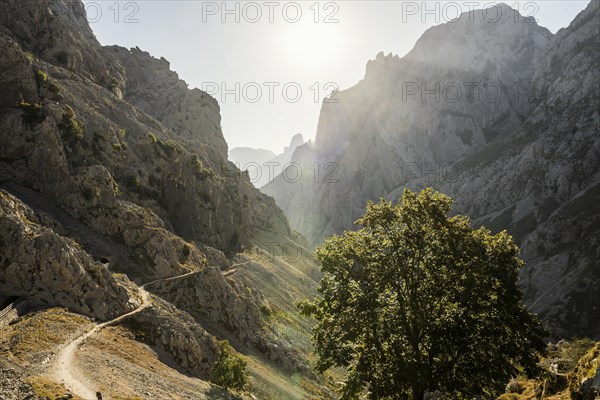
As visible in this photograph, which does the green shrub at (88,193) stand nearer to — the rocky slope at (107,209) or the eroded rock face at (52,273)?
the rocky slope at (107,209)

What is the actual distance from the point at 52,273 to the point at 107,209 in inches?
1228

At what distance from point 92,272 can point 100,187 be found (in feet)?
99.6

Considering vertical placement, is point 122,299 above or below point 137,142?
below

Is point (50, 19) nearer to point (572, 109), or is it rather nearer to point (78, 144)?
point (78, 144)

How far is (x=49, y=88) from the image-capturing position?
273 feet

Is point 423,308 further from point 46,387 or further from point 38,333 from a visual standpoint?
point 38,333

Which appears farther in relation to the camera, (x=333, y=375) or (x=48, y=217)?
(x=333, y=375)

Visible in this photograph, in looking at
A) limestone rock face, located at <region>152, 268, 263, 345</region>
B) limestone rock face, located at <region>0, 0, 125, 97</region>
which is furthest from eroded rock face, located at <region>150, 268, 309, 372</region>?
limestone rock face, located at <region>0, 0, 125, 97</region>

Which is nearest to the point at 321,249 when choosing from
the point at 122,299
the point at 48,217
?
the point at 122,299

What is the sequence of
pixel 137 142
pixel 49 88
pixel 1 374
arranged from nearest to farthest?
pixel 1 374
pixel 49 88
pixel 137 142

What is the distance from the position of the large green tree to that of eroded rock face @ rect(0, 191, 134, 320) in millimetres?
31754

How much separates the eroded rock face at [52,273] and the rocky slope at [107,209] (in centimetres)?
12

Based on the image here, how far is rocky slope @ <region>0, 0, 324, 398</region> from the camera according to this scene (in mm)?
46219

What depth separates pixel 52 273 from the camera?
44.3 m
